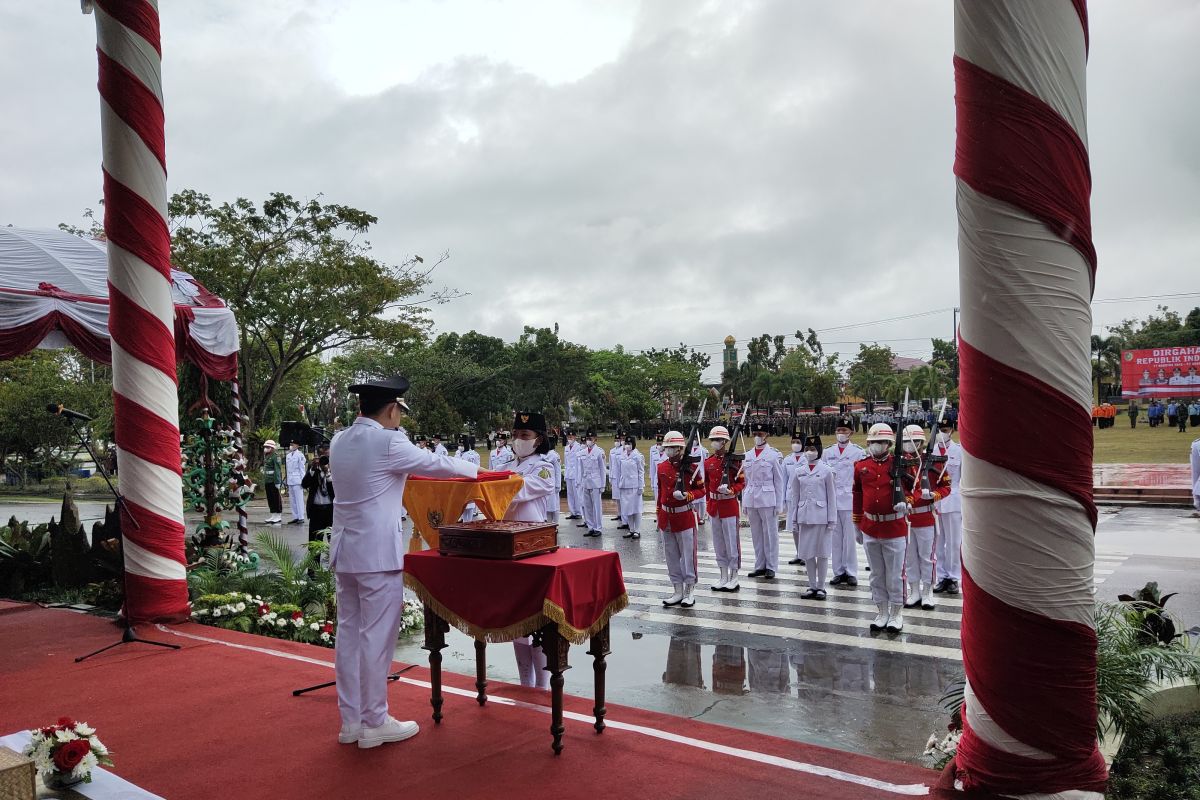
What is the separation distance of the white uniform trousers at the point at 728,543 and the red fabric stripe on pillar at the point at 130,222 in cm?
673

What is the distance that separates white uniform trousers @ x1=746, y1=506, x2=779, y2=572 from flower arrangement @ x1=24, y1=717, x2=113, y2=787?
8.63 meters

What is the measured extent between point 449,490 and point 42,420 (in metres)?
35.3

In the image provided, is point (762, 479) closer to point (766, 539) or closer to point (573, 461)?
point (766, 539)

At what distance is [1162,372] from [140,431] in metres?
52.6

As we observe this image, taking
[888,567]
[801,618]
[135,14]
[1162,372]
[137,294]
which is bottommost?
[801,618]

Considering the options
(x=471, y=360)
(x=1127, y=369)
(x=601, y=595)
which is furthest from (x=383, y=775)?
(x=1127, y=369)

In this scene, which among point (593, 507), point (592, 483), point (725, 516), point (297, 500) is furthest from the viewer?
point (297, 500)

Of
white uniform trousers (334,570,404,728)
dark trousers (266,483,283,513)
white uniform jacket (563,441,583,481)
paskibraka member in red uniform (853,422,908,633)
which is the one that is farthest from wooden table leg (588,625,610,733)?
dark trousers (266,483,283,513)

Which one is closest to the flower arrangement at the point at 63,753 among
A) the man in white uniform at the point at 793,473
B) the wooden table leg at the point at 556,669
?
the wooden table leg at the point at 556,669

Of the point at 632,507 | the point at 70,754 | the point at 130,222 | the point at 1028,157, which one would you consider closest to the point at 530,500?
the point at 70,754

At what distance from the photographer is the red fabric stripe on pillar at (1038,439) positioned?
2.95 meters

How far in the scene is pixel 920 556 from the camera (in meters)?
8.88

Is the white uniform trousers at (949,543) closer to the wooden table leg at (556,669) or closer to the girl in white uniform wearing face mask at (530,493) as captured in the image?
the girl in white uniform wearing face mask at (530,493)

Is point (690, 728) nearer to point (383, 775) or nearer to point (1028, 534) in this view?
point (383, 775)
